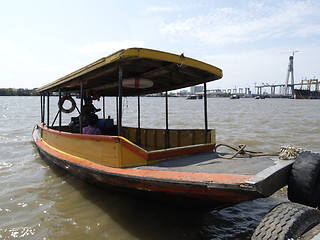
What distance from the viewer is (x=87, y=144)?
414 cm

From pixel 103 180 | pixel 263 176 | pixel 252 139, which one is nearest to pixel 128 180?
pixel 103 180

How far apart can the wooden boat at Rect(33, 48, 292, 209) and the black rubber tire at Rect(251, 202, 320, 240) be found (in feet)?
0.69

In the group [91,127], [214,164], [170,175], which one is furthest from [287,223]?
[91,127]

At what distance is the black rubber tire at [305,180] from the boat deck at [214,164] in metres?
0.29

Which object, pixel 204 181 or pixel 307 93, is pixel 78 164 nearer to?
pixel 204 181

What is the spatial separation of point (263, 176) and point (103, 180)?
227cm

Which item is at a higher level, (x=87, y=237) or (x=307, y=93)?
(x=307, y=93)

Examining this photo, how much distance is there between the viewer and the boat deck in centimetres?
291

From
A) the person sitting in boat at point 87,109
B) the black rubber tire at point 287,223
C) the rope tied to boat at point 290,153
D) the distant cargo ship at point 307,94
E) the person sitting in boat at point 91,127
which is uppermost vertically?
the distant cargo ship at point 307,94

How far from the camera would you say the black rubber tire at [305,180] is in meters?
2.56

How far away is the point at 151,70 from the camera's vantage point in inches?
161

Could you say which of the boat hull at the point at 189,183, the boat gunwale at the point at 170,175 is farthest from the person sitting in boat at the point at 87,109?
the boat hull at the point at 189,183

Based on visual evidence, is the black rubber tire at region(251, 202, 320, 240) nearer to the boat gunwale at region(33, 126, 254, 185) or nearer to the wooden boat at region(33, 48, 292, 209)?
the wooden boat at region(33, 48, 292, 209)

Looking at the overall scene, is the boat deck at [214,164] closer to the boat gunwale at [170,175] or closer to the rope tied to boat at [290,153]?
the rope tied to boat at [290,153]
